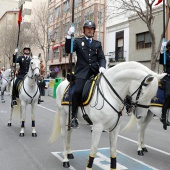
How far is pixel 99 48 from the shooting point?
516 centimetres

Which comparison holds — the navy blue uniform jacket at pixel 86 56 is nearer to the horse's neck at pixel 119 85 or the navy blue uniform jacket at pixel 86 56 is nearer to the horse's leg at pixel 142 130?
the horse's neck at pixel 119 85

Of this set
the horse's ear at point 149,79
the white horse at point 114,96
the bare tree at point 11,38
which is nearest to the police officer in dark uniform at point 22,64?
the white horse at point 114,96

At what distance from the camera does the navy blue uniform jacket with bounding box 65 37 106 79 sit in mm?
5037

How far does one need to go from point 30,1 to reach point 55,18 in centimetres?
2269

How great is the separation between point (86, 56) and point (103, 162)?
7.58 feet

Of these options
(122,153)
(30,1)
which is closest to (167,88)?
(122,153)

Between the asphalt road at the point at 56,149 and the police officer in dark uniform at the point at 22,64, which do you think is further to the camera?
the police officer in dark uniform at the point at 22,64

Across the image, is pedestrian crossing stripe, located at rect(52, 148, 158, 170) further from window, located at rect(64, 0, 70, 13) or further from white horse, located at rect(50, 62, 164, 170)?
window, located at rect(64, 0, 70, 13)

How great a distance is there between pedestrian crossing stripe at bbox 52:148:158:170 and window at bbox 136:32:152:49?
20.6 meters

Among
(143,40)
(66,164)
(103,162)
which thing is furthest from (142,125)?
(143,40)

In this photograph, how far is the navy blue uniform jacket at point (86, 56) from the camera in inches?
198

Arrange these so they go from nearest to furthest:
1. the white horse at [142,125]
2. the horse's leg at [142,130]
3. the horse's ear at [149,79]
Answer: the horse's ear at [149,79] < the white horse at [142,125] < the horse's leg at [142,130]

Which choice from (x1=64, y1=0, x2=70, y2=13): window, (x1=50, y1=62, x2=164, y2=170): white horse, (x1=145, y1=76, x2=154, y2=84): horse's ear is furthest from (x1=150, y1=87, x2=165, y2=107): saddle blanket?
(x1=64, y1=0, x2=70, y2=13): window

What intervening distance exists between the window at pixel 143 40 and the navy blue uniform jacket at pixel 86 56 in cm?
2108
